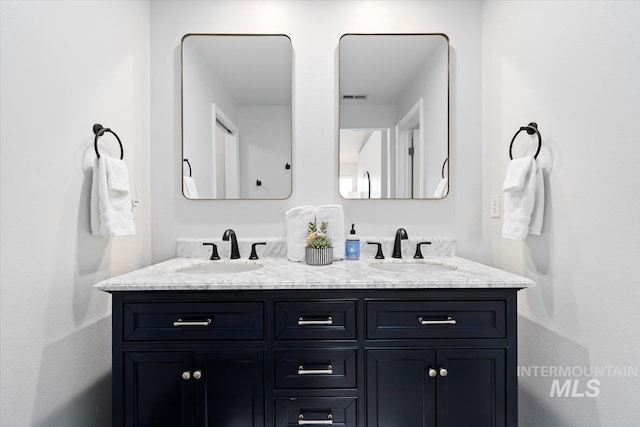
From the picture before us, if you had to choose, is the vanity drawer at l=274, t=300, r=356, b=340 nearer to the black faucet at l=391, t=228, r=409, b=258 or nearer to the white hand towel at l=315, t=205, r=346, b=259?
the white hand towel at l=315, t=205, r=346, b=259

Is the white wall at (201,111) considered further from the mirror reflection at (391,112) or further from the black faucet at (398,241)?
the black faucet at (398,241)

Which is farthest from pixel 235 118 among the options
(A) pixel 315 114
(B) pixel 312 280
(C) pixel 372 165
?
(B) pixel 312 280

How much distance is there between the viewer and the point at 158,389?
3.70 feet

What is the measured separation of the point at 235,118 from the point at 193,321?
1130 millimetres

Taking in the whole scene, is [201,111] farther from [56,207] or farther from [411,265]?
[411,265]

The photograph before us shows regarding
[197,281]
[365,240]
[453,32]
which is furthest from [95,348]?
[453,32]

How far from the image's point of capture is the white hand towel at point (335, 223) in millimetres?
1636

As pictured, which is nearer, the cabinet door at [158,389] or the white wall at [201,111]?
the cabinet door at [158,389]

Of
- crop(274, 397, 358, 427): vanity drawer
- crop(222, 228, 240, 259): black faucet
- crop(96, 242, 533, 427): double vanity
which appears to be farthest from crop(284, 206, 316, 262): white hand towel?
crop(274, 397, 358, 427): vanity drawer

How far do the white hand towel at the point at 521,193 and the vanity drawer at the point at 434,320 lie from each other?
1.28ft

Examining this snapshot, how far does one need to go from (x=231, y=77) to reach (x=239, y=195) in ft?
2.24

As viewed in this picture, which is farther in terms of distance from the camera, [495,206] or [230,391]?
[495,206]

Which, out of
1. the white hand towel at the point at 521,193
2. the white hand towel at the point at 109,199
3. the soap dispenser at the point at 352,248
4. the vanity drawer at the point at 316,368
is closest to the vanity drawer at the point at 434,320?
the vanity drawer at the point at 316,368

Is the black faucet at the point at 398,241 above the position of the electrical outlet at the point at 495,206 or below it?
below
